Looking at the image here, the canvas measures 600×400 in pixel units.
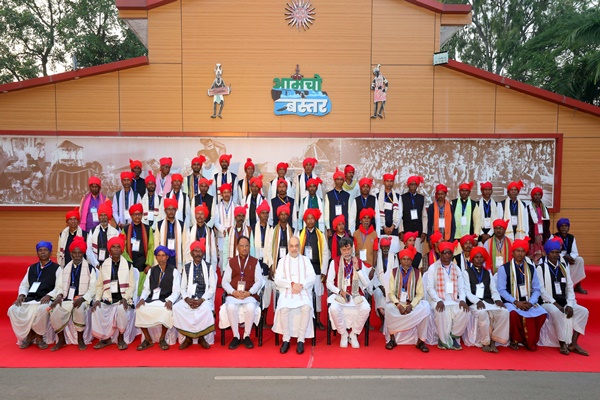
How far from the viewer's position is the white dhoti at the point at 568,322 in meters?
6.21

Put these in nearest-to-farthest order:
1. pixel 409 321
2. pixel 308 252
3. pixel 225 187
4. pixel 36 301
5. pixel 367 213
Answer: pixel 409 321 < pixel 36 301 < pixel 308 252 < pixel 367 213 < pixel 225 187

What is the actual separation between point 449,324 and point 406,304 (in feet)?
1.97

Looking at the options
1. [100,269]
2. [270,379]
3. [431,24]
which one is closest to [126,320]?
[100,269]

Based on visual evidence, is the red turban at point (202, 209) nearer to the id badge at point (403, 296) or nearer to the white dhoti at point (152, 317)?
the white dhoti at point (152, 317)

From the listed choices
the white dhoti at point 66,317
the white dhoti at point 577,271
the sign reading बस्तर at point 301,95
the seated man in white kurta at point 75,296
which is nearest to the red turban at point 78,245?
the seated man in white kurta at point 75,296

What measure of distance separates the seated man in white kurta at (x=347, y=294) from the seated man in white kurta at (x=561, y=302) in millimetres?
2445

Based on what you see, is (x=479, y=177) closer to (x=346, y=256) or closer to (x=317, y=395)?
(x=346, y=256)

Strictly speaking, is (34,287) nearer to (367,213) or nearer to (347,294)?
(347,294)

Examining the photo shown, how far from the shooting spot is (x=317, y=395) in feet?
15.8

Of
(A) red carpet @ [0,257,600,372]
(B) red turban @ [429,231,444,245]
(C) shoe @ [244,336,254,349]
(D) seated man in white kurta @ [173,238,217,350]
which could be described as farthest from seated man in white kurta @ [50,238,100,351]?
(B) red turban @ [429,231,444,245]

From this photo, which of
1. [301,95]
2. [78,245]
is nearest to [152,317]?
[78,245]

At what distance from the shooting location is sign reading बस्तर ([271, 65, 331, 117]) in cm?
951

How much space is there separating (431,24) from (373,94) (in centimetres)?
181

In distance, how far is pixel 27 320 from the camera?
6.24 meters
